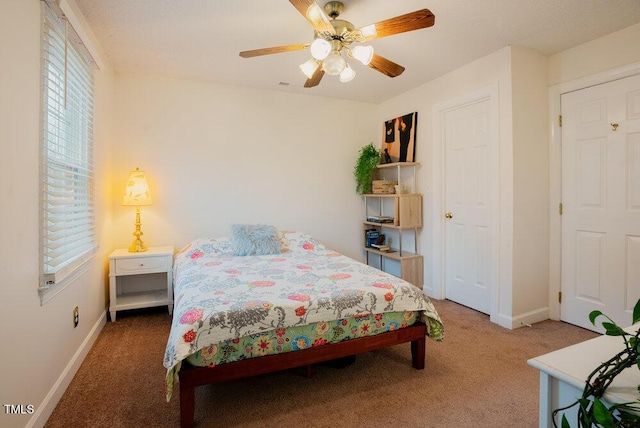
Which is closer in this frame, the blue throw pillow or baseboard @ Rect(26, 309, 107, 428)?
baseboard @ Rect(26, 309, 107, 428)

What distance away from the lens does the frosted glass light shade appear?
6.61 ft

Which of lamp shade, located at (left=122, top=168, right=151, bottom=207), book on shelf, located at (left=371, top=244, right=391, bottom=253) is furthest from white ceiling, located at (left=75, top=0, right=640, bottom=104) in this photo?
book on shelf, located at (left=371, top=244, right=391, bottom=253)

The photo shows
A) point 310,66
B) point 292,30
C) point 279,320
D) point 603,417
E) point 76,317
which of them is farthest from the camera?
point 292,30

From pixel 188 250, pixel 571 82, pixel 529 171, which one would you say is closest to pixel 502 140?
pixel 529 171

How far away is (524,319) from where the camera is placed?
2838 millimetres

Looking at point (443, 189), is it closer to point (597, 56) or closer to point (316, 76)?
point (597, 56)

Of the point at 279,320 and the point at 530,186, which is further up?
the point at 530,186

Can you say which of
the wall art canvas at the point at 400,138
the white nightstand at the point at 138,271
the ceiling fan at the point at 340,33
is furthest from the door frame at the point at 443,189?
the white nightstand at the point at 138,271

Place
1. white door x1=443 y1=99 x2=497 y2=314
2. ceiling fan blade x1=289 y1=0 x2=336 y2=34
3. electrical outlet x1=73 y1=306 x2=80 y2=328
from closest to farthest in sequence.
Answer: ceiling fan blade x1=289 y1=0 x2=336 y2=34 < electrical outlet x1=73 y1=306 x2=80 y2=328 < white door x1=443 y1=99 x2=497 y2=314

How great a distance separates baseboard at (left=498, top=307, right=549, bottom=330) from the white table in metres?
2.09

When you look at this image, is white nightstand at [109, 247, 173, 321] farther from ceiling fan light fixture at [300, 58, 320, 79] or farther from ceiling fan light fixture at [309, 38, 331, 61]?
ceiling fan light fixture at [309, 38, 331, 61]

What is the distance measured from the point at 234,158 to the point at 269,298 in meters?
2.29

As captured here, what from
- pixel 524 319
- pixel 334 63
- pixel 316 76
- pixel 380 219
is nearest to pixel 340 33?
pixel 334 63

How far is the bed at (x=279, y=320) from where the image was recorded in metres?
1.58
